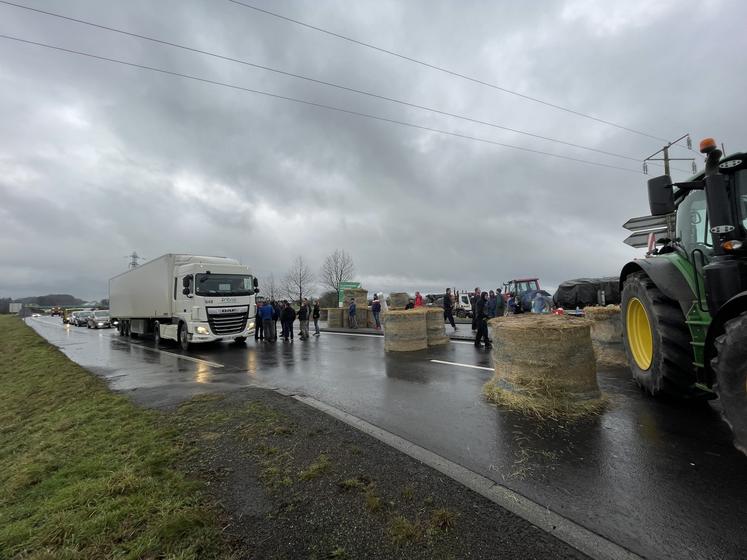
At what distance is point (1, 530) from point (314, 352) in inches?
398

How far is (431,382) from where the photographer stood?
713 centimetres

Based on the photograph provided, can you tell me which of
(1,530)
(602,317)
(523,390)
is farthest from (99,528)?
(602,317)

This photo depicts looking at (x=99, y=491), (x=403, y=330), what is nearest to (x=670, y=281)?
(x=99, y=491)

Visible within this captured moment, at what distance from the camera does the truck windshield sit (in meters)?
13.9

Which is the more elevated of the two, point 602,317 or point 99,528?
point 602,317

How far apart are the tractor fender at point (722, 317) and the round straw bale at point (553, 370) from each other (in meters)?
1.42

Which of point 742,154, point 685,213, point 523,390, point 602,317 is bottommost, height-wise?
point 523,390

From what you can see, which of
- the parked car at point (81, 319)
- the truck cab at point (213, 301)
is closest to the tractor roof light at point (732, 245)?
the truck cab at point (213, 301)

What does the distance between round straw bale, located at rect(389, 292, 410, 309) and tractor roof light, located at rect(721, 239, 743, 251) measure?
17.9 metres

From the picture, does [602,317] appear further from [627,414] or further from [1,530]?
[1,530]

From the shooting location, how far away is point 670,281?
15.6 feet

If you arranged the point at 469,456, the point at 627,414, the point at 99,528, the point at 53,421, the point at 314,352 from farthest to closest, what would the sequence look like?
the point at 314,352, the point at 53,421, the point at 627,414, the point at 469,456, the point at 99,528

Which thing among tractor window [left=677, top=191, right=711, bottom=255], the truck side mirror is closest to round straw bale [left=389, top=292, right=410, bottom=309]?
tractor window [left=677, top=191, right=711, bottom=255]

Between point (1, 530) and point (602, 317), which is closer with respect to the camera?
point (1, 530)
